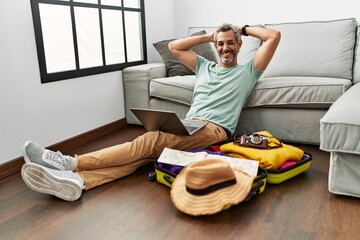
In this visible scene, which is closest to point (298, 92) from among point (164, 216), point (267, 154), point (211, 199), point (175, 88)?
point (267, 154)

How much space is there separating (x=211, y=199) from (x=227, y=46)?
1.10 metres

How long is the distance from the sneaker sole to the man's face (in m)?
1.25

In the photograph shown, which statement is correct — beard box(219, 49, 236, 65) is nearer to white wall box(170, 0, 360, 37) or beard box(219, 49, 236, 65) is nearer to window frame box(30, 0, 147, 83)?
window frame box(30, 0, 147, 83)

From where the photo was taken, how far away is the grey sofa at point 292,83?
7.33 ft

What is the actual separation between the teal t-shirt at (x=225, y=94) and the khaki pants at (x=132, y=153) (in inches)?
3.8

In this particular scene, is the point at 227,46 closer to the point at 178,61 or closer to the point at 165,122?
the point at 165,122

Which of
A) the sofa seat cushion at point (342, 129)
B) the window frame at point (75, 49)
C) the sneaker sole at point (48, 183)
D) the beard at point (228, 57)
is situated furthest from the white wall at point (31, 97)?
the sofa seat cushion at point (342, 129)

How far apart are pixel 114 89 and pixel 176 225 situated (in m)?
1.76

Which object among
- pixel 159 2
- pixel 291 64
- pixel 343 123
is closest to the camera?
pixel 343 123

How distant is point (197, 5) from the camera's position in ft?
11.4

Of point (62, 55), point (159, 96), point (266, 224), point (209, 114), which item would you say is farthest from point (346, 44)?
point (62, 55)

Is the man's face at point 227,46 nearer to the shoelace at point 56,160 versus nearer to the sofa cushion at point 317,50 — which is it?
the sofa cushion at point 317,50

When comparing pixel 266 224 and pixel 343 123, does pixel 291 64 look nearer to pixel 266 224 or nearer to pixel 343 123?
pixel 343 123

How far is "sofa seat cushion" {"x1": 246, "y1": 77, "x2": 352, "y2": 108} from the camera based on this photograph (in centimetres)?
216
